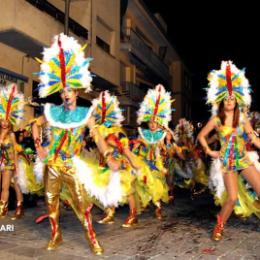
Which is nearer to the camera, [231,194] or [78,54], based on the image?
[78,54]

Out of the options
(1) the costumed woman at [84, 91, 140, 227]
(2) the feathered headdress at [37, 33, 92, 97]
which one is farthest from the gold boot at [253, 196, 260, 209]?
(2) the feathered headdress at [37, 33, 92, 97]

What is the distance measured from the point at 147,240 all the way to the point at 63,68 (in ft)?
7.87

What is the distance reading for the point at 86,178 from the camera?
4625mm

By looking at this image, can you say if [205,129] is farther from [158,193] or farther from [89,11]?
[89,11]

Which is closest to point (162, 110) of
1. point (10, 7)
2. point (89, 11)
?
point (10, 7)

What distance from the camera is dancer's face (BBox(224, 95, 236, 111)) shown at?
17.5 ft

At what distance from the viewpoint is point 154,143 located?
7.15 meters

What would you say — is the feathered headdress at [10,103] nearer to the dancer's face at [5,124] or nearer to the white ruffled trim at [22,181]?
the dancer's face at [5,124]

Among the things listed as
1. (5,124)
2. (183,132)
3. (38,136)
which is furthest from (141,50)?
(38,136)

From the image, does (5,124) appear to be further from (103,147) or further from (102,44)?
(102,44)

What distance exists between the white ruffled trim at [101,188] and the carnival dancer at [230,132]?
4.56ft

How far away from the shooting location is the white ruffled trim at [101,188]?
4535 millimetres

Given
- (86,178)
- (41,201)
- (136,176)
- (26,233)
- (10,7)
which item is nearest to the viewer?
(86,178)

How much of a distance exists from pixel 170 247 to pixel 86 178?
1298mm
